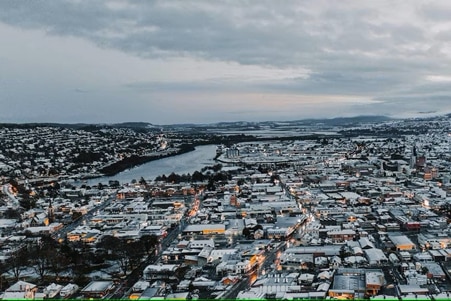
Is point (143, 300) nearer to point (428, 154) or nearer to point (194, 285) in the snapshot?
point (194, 285)

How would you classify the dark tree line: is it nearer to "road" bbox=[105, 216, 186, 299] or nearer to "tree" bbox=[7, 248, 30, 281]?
"tree" bbox=[7, 248, 30, 281]

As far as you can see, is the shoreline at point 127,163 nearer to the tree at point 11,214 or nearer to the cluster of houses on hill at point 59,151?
the cluster of houses on hill at point 59,151

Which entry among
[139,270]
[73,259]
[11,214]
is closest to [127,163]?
[11,214]

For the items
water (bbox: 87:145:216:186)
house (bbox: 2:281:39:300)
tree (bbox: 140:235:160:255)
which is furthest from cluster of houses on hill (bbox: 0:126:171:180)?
house (bbox: 2:281:39:300)

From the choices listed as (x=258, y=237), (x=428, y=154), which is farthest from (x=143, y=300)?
(x=428, y=154)

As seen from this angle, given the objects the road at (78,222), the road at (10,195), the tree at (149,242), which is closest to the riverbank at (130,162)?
the road at (10,195)

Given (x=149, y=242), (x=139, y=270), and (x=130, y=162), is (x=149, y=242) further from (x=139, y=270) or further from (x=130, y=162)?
(x=130, y=162)

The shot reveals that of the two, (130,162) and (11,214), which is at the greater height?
(130,162)
